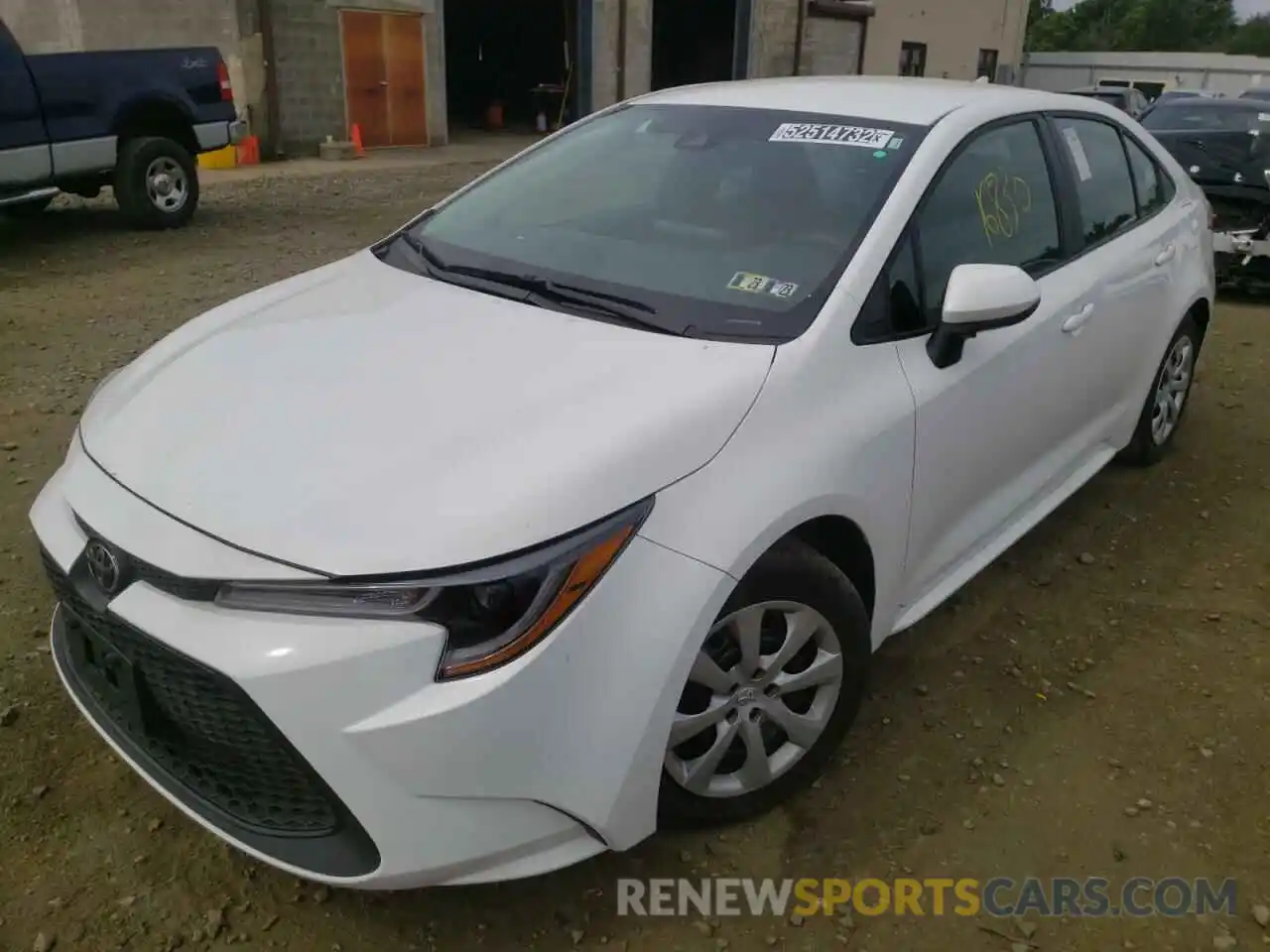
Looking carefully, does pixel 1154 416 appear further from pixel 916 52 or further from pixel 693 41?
pixel 916 52

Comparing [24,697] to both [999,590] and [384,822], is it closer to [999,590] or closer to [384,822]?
[384,822]

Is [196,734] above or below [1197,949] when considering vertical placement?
above

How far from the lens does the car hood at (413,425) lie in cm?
202

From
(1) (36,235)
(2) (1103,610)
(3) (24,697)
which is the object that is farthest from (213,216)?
(2) (1103,610)

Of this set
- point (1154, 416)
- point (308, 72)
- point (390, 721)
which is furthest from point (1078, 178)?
point (308, 72)

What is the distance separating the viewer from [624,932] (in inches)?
94.0

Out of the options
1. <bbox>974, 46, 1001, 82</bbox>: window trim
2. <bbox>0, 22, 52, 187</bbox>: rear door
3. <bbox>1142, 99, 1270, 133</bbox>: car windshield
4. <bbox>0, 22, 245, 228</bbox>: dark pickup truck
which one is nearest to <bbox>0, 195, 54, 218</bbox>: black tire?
<bbox>0, 22, 245, 228</bbox>: dark pickup truck

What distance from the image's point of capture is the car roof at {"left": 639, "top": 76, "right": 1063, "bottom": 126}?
3.21 meters

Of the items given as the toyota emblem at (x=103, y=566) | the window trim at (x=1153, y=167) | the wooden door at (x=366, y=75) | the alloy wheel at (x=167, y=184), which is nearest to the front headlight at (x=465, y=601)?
the toyota emblem at (x=103, y=566)

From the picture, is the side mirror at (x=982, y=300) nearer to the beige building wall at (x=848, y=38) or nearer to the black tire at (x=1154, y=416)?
the black tire at (x=1154, y=416)

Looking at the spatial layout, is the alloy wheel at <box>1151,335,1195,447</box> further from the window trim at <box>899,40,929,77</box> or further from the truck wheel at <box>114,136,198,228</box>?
the window trim at <box>899,40,929,77</box>

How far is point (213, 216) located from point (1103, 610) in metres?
9.20

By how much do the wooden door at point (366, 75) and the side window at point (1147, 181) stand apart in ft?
46.1

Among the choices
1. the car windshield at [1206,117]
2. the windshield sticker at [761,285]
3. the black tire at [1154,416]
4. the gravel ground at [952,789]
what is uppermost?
the windshield sticker at [761,285]
